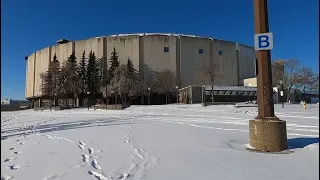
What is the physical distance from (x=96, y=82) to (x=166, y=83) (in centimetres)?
1708

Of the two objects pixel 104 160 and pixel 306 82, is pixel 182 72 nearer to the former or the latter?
pixel 306 82

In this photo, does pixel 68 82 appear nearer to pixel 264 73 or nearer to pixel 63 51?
pixel 63 51

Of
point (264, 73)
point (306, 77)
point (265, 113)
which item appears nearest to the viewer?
point (265, 113)

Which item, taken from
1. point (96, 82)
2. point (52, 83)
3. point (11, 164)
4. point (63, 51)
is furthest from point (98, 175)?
point (63, 51)

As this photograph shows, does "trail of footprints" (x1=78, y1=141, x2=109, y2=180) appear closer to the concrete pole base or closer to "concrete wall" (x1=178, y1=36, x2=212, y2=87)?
the concrete pole base

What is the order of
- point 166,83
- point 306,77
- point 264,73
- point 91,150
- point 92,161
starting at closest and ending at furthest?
point 92,161
point 91,150
point 264,73
point 306,77
point 166,83

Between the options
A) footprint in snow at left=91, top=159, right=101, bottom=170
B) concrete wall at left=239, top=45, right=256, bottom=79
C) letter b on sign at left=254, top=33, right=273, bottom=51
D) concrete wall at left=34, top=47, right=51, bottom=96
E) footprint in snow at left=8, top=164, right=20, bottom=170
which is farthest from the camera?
concrete wall at left=34, top=47, right=51, bottom=96

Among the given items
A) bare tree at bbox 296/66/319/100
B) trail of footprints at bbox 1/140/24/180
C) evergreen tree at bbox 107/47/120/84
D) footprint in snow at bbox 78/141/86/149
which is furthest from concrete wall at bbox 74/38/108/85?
trail of footprints at bbox 1/140/24/180

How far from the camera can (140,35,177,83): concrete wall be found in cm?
7569

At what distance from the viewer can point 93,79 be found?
236 feet

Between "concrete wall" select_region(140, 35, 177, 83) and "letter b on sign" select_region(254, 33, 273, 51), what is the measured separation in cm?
6745

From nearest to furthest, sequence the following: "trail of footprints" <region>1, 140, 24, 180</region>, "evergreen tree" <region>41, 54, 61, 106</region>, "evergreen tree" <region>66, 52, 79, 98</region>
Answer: "trail of footprints" <region>1, 140, 24, 180</region> < "evergreen tree" <region>41, 54, 61, 106</region> < "evergreen tree" <region>66, 52, 79, 98</region>

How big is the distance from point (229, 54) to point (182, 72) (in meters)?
16.4

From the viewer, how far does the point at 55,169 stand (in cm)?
547
